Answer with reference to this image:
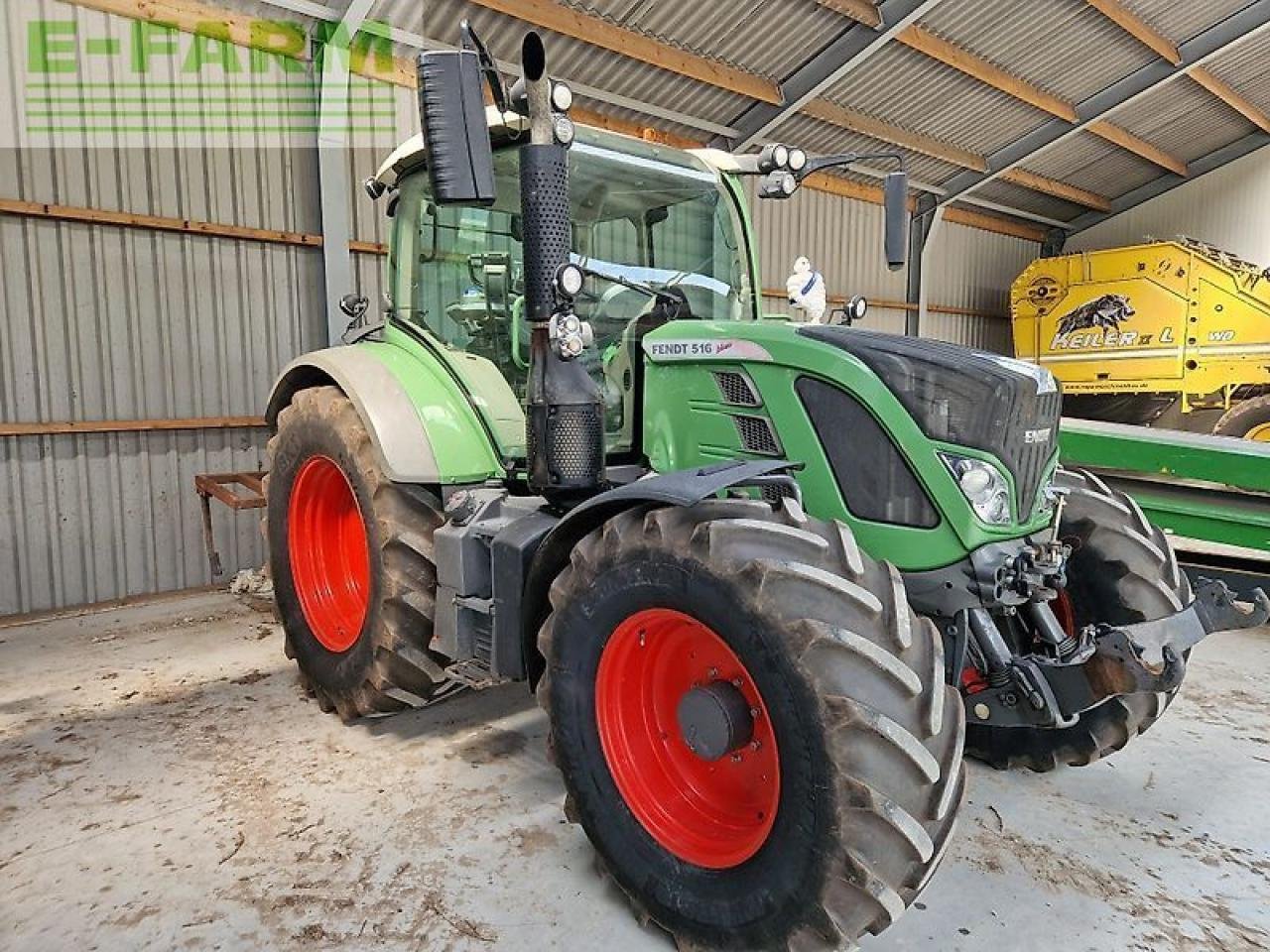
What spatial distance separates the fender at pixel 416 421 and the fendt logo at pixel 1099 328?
9.03 m

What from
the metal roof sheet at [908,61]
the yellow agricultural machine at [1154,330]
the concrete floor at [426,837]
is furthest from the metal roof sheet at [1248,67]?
the concrete floor at [426,837]

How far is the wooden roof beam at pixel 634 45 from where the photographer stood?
5.83 m

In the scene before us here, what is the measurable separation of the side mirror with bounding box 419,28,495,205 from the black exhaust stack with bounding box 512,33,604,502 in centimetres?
27

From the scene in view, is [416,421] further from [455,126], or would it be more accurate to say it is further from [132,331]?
[132,331]

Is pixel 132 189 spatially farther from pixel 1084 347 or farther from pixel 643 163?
pixel 1084 347

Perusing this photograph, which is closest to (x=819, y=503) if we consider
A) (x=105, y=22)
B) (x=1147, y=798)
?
(x=1147, y=798)

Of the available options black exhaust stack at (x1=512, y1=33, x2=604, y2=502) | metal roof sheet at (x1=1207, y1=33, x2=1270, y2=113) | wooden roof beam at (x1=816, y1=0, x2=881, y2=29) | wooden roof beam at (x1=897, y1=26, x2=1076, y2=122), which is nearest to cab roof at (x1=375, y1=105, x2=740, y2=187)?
black exhaust stack at (x1=512, y1=33, x2=604, y2=502)

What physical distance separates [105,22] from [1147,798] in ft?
20.7

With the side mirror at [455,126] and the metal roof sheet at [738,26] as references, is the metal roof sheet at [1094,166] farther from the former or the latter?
the side mirror at [455,126]

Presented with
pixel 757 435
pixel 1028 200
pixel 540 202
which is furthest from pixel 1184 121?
pixel 540 202

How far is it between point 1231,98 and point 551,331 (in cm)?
1151

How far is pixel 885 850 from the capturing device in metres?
1.60

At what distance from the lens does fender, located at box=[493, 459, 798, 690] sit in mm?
1956

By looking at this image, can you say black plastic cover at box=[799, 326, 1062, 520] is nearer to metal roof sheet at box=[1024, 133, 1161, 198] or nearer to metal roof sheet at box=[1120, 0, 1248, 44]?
metal roof sheet at box=[1120, 0, 1248, 44]
